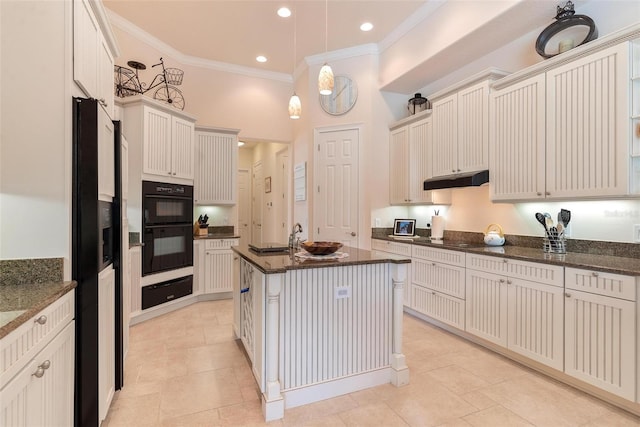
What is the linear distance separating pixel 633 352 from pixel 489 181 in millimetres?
1673

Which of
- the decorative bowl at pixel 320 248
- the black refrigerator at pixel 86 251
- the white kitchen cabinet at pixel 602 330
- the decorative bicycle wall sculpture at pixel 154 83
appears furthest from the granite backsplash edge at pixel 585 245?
the decorative bicycle wall sculpture at pixel 154 83

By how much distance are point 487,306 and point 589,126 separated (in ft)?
5.25

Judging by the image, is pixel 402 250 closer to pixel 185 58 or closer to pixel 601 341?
pixel 601 341

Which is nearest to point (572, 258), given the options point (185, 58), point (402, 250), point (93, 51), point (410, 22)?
point (402, 250)

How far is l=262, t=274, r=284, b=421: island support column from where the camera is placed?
1.88 m

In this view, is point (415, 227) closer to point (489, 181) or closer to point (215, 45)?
point (489, 181)

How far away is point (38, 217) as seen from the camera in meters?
1.45

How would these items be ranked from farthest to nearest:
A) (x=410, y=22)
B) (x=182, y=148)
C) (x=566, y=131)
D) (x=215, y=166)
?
(x=215, y=166), (x=182, y=148), (x=410, y=22), (x=566, y=131)

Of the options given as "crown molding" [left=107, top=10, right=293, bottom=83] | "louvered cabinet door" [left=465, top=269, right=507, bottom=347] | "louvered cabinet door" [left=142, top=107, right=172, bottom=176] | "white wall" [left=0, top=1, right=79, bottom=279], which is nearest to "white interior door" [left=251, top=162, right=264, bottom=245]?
"crown molding" [left=107, top=10, right=293, bottom=83]

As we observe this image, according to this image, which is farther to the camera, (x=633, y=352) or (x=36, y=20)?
(x=633, y=352)

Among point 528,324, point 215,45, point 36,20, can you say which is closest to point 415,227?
point 528,324

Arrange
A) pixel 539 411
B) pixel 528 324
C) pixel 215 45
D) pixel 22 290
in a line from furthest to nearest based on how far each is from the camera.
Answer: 1. pixel 215 45
2. pixel 528 324
3. pixel 539 411
4. pixel 22 290

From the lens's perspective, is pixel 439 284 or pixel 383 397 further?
pixel 439 284

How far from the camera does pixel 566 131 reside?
2.43m
